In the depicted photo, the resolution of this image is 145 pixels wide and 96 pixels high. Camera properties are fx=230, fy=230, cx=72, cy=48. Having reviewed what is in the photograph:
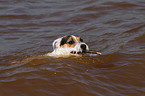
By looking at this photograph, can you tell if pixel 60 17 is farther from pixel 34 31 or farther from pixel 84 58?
pixel 84 58

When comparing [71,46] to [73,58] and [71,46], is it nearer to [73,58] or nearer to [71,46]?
[71,46]

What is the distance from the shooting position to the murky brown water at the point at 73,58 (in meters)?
4.55

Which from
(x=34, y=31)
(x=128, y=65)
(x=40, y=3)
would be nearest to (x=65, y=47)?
(x=128, y=65)

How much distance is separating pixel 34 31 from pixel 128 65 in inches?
183

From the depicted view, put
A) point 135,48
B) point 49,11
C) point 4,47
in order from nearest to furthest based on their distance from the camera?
point 135,48 → point 4,47 → point 49,11

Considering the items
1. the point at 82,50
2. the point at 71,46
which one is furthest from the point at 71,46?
the point at 82,50

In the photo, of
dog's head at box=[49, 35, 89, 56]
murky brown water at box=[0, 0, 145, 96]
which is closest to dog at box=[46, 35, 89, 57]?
dog's head at box=[49, 35, 89, 56]

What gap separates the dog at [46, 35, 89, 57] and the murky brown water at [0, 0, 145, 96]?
0.17m

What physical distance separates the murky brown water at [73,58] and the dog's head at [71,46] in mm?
180

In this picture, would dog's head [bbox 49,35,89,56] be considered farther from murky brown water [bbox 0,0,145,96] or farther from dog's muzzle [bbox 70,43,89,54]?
murky brown water [bbox 0,0,145,96]

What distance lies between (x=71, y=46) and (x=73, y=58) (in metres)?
0.32

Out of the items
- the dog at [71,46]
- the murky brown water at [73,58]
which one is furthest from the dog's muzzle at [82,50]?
the murky brown water at [73,58]

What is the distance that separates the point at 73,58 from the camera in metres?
6.04

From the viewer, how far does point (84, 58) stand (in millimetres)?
6062
